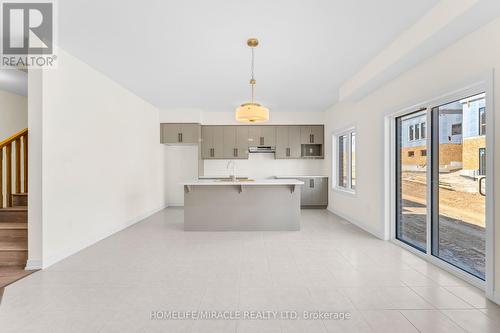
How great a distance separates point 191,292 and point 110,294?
759 millimetres

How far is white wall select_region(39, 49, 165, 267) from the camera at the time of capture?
11.3ft

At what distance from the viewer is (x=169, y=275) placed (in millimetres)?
3068

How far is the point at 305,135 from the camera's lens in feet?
25.8

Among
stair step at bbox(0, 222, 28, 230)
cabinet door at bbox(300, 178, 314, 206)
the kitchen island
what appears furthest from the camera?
cabinet door at bbox(300, 178, 314, 206)

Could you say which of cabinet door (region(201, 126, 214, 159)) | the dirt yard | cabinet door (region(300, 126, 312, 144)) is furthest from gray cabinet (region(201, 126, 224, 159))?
the dirt yard

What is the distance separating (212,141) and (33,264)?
17.0ft

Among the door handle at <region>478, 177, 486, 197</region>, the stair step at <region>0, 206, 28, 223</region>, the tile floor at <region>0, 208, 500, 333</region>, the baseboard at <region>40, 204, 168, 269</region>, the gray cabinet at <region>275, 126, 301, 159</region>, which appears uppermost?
the gray cabinet at <region>275, 126, 301, 159</region>

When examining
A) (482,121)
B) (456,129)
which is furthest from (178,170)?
(482,121)

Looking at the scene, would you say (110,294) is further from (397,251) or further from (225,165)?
(225,165)

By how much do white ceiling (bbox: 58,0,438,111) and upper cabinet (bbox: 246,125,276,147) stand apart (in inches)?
98.7

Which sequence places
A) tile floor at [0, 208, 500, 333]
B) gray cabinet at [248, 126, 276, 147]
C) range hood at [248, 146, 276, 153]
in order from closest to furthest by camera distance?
tile floor at [0, 208, 500, 333] < gray cabinet at [248, 126, 276, 147] < range hood at [248, 146, 276, 153]

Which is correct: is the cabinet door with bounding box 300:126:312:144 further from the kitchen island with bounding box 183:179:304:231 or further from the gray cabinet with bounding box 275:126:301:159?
the kitchen island with bounding box 183:179:304:231

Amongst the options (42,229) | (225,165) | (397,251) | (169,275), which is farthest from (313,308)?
(225,165)

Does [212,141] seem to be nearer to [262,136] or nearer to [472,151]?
[262,136]
